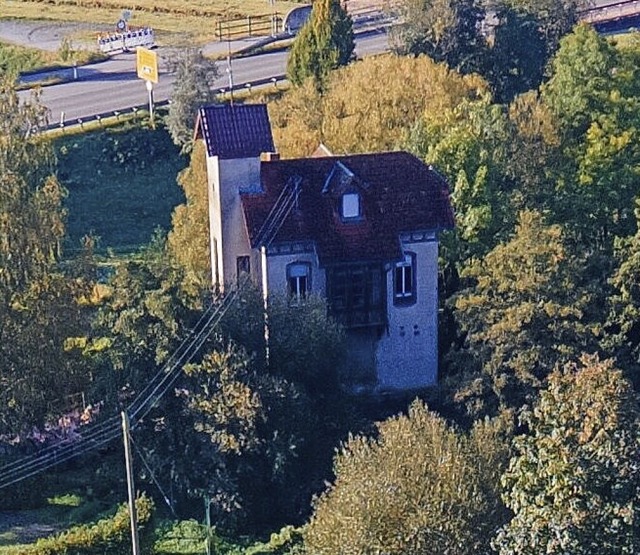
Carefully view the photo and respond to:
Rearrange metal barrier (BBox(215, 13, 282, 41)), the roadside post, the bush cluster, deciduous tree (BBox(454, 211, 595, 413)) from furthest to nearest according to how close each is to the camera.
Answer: metal barrier (BBox(215, 13, 282, 41)), the roadside post, deciduous tree (BBox(454, 211, 595, 413)), the bush cluster

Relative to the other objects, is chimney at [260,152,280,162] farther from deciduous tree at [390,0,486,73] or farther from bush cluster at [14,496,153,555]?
deciduous tree at [390,0,486,73]

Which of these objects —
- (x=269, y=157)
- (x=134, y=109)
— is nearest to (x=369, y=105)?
(x=269, y=157)

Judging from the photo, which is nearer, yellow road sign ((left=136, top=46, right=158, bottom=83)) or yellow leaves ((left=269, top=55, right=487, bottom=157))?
yellow leaves ((left=269, top=55, right=487, bottom=157))

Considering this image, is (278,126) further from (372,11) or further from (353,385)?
(372,11)

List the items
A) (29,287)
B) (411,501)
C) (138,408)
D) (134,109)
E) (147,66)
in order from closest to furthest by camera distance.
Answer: (411,501)
(138,408)
(29,287)
(147,66)
(134,109)

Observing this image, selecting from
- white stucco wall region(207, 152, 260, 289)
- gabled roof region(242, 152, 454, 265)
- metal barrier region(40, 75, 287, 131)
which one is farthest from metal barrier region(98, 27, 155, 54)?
gabled roof region(242, 152, 454, 265)

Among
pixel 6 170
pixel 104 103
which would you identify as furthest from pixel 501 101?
pixel 6 170

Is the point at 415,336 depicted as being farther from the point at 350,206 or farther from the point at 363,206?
the point at 350,206

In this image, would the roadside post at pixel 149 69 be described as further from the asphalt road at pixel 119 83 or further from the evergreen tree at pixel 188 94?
the evergreen tree at pixel 188 94
